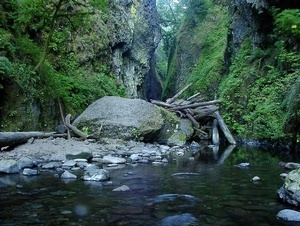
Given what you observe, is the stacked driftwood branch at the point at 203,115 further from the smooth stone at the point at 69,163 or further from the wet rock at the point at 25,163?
the wet rock at the point at 25,163

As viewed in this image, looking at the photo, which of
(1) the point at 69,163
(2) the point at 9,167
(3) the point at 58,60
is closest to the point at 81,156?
(1) the point at 69,163

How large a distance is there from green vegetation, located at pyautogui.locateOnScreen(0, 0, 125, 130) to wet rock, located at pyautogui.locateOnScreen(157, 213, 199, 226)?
6970 mm

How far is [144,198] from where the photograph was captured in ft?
14.7

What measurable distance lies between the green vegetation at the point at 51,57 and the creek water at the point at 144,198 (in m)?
5.00

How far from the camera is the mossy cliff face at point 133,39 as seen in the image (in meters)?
20.8

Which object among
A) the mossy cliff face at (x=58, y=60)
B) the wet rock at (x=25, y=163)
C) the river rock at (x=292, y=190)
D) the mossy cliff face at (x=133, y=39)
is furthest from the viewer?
the mossy cliff face at (x=133, y=39)

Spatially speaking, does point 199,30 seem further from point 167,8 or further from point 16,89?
point 16,89

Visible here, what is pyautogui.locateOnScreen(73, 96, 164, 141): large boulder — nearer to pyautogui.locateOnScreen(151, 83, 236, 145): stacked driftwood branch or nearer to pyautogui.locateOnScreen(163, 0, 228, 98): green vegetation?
pyautogui.locateOnScreen(151, 83, 236, 145): stacked driftwood branch

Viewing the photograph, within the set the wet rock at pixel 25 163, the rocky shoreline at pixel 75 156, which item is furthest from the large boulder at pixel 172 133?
the wet rock at pixel 25 163

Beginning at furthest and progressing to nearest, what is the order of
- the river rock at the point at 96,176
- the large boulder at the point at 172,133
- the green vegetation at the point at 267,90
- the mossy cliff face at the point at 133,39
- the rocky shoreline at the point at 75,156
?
1. the mossy cliff face at the point at 133,39
2. the large boulder at the point at 172,133
3. the green vegetation at the point at 267,90
4. the rocky shoreline at the point at 75,156
5. the river rock at the point at 96,176

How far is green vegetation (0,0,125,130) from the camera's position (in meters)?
10.4

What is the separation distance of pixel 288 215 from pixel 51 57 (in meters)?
13.0

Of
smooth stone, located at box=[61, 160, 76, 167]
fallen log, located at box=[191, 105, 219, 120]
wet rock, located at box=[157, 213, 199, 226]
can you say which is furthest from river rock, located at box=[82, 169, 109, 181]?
fallen log, located at box=[191, 105, 219, 120]

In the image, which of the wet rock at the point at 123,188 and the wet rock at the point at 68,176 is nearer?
the wet rock at the point at 123,188
